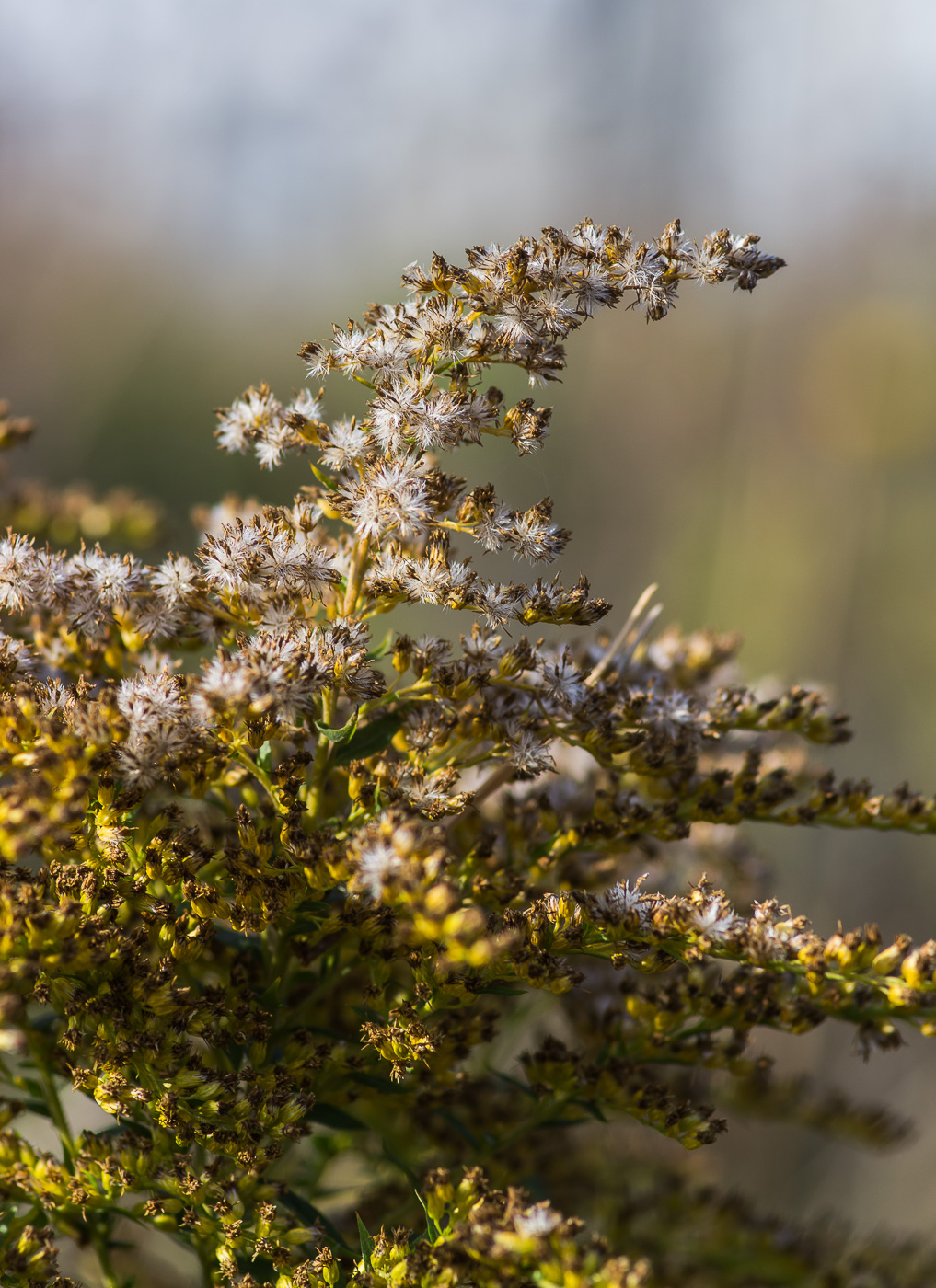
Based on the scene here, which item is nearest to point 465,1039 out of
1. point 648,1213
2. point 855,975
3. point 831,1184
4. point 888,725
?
point 855,975

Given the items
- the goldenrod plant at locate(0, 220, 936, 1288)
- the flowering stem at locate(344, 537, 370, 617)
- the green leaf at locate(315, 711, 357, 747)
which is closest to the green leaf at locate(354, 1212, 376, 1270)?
the goldenrod plant at locate(0, 220, 936, 1288)

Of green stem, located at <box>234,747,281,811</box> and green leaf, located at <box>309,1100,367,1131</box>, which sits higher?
green stem, located at <box>234,747,281,811</box>

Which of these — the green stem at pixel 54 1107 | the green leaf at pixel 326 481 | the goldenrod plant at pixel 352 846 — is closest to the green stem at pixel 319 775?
the goldenrod plant at pixel 352 846

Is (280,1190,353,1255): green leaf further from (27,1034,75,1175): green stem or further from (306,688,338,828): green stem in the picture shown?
(306,688,338,828): green stem

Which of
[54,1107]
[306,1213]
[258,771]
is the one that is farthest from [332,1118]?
[258,771]

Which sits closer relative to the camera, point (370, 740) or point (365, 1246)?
point (365, 1246)

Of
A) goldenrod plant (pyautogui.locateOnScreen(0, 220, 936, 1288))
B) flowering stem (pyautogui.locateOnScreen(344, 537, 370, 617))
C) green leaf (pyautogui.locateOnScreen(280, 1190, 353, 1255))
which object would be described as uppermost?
flowering stem (pyautogui.locateOnScreen(344, 537, 370, 617))

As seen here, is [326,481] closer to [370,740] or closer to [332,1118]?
[370,740]

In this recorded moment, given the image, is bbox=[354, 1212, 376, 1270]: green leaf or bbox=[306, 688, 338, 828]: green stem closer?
bbox=[354, 1212, 376, 1270]: green leaf
